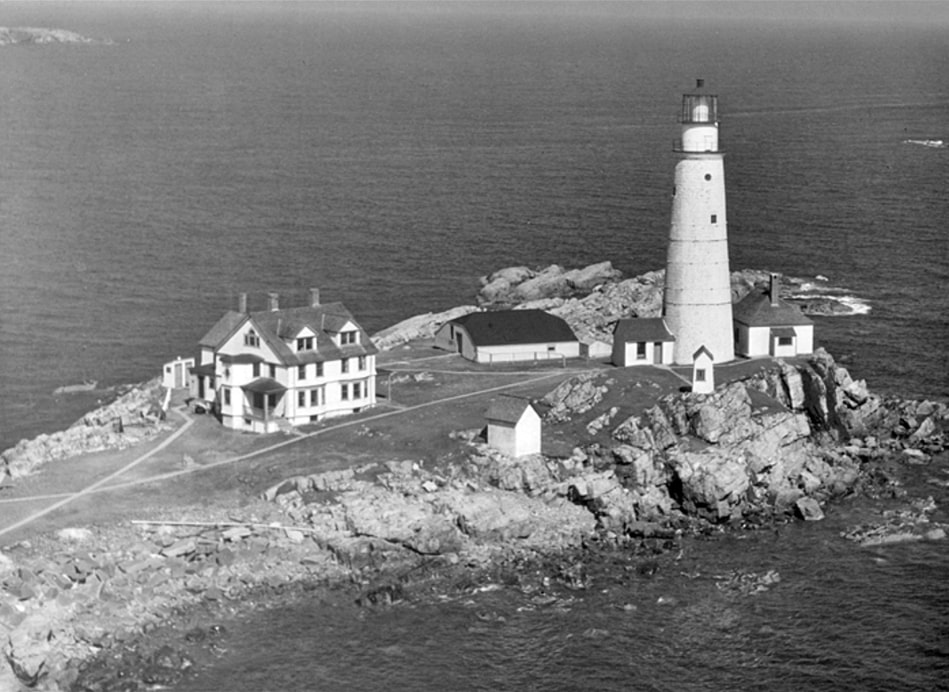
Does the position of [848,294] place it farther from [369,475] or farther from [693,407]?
[369,475]

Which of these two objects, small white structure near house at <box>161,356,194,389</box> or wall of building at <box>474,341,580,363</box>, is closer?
small white structure near house at <box>161,356,194,389</box>

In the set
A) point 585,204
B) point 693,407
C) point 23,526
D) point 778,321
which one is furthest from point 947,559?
point 585,204

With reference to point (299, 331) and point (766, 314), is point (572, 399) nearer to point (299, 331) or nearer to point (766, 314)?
point (299, 331)

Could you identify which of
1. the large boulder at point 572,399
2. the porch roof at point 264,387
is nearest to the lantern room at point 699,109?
the large boulder at point 572,399

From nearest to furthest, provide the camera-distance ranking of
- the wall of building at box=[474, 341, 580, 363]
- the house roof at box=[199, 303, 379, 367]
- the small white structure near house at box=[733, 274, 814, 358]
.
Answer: the house roof at box=[199, 303, 379, 367] → the wall of building at box=[474, 341, 580, 363] → the small white structure near house at box=[733, 274, 814, 358]

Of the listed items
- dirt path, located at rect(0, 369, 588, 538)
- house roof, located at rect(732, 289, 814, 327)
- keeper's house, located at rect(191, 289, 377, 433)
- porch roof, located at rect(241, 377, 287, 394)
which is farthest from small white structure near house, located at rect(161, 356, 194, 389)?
house roof, located at rect(732, 289, 814, 327)

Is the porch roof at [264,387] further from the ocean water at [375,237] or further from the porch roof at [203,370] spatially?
the ocean water at [375,237]

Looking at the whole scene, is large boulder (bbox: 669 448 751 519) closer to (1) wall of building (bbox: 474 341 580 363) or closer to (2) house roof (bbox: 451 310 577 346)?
(1) wall of building (bbox: 474 341 580 363)
